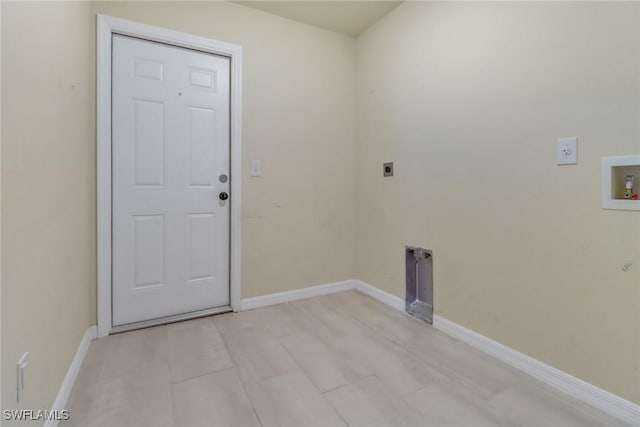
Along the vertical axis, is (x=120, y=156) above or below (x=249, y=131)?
below

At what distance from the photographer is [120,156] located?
200 centimetres

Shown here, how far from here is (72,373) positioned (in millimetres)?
1454

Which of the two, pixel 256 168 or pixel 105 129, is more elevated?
pixel 105 129

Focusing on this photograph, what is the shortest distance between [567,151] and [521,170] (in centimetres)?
21

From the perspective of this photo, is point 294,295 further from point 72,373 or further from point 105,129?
point 105,129

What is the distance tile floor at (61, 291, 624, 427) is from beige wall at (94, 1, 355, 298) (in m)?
0.65

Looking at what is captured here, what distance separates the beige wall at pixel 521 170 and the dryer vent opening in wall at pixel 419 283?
8 centimetres

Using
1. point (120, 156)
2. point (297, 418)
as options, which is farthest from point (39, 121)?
point (297, 418)

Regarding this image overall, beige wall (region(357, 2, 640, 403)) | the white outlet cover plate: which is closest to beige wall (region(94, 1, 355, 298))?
beige wall (region(357, 2, 640, 403))

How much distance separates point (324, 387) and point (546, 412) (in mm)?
947

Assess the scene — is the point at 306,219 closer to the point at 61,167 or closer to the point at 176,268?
the point at 176,268

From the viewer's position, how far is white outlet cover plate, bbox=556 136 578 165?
139cm

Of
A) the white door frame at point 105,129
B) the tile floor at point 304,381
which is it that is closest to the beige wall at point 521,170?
the tile floor at point 304,381

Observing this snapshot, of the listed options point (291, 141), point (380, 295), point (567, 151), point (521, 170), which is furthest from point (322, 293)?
point (567, 151)
